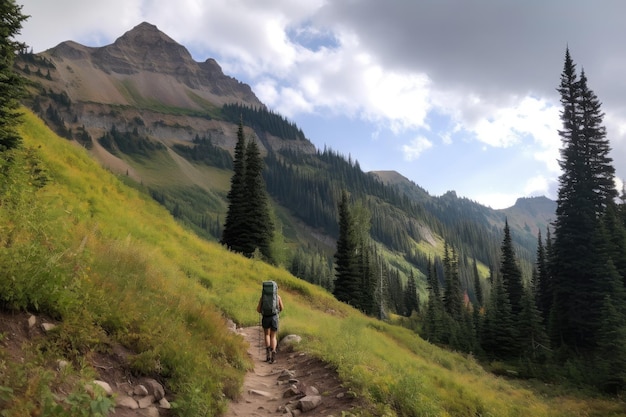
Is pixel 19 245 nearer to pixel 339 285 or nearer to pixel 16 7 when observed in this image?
pixel 16 7

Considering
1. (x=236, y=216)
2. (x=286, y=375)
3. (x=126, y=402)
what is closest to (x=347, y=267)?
(x=236, y=216)

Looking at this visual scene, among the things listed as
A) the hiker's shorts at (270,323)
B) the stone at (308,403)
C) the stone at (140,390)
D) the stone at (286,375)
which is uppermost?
the stone at (140,390)

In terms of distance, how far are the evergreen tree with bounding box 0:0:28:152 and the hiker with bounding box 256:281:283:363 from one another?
31.3 ft

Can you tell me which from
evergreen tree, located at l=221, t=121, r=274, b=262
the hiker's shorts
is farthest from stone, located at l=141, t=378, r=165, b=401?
evergreen tree, located at l=221, t=121, r=274, b=262

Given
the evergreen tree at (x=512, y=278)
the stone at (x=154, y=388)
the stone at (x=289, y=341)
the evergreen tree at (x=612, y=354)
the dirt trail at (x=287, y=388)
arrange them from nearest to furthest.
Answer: the stone at (x=154, y=388) → the dirt trail at (x=287, y=388) → the stone at (x=289, y=341) → the evergreen tree at (x=612, y=354) → the evergreen tree at (x=512, y=278)

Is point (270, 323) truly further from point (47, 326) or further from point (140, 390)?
point (47, 326)

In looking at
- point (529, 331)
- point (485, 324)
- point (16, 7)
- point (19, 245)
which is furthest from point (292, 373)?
point (485, 324)

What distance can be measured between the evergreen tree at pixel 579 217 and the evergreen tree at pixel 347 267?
2391cm

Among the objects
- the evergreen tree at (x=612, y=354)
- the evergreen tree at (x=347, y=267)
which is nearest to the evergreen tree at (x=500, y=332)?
the evergreen tree at (x=612, y=354)

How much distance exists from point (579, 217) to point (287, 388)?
136ft

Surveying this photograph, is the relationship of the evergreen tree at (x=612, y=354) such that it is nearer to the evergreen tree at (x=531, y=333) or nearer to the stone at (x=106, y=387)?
the evergreen tree at (x=531, y=333)

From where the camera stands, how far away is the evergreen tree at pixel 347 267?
5312cm

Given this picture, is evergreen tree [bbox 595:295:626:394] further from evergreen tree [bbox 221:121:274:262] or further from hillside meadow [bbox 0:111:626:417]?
evergreen tree [bbox 221:121:274:262]

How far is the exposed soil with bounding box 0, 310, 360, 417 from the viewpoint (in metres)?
5.10
